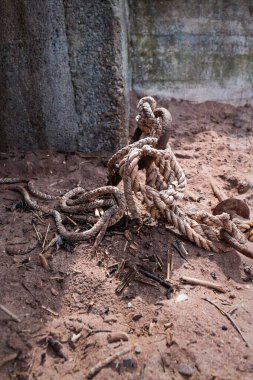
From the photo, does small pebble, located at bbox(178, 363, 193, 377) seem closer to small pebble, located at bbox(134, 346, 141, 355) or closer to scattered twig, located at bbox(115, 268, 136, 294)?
small pebble, located at bbox(134, 346, 141, 355)

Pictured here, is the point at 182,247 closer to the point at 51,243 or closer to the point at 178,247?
the point at 178,247

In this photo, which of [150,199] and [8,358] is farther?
[150,199]

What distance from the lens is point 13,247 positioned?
75.4 inches

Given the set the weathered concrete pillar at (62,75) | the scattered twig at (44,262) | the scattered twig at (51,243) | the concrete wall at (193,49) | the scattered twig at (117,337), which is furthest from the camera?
the concrete wall at (193,49)

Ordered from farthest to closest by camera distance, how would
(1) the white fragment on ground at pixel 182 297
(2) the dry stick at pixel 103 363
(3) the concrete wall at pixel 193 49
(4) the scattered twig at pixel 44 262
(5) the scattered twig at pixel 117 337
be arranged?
1. (3) the concrete wall at pixel 193 49
2. (4) the scattered twig at pixel 44 262
3. (1) the white fragment on ground at pixel 182 297
4. (5) the scattered twig at pixel 117 337
5. (2) the dry stick at pixel 103 363

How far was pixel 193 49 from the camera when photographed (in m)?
4.01

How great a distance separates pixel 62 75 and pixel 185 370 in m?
2.14

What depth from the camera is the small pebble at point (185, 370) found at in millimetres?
1390

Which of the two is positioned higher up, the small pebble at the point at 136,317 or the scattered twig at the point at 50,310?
the scattered twig at the point at 50,310

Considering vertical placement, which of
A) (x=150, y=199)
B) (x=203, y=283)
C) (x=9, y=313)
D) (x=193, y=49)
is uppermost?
(x=193, y=49)

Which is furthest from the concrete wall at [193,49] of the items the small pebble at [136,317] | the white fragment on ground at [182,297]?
the small pebble at [136,317]

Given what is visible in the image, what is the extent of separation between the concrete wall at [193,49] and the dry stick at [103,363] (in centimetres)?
324

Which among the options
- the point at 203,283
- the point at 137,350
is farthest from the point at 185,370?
the point at 203,283

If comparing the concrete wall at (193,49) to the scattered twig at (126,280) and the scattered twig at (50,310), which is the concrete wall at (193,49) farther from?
the scattered twig at (50,310)
